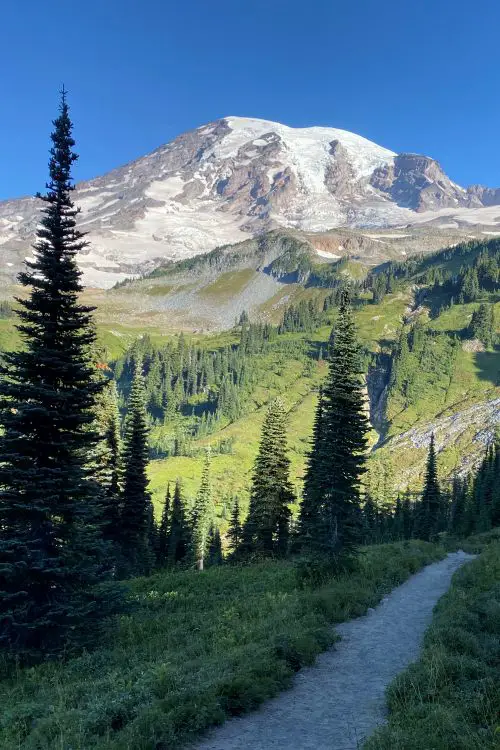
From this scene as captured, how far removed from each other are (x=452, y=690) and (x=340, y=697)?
7.64ft

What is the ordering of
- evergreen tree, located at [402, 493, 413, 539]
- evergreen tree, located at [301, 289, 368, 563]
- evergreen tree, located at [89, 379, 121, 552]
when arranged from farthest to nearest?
evergreen tree, located at [402, 493, 413, 539], evergreen tree, located at [89, 379, 121, 552], evergreen tree, located at [301, 289, 368, 563]

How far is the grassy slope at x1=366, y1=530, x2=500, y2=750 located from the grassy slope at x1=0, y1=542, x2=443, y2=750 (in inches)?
112

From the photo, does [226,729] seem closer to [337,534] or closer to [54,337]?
[54,337]

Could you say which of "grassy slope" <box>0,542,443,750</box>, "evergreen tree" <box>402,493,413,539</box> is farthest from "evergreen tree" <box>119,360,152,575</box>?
"evergreen tree" <box>402,493,413,539</box>

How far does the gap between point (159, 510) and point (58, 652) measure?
10170 cm

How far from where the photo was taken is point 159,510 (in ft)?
367

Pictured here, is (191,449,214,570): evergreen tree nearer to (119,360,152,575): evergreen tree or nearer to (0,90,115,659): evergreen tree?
(119,360,152,575): evergreen tree

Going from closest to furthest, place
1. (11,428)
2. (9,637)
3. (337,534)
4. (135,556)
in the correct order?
(9,637) → (11,428) → (337,534) → (135,556)

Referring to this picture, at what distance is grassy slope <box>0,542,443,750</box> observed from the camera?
830 cm

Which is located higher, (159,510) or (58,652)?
(58,652)

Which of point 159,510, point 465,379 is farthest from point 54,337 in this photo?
point 465,379

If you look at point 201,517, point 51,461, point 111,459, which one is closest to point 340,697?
point 51,461

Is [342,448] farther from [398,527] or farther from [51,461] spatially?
[398,527]

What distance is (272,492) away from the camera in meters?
44.7
